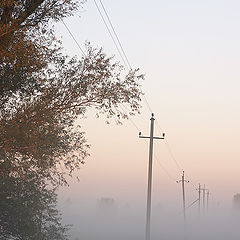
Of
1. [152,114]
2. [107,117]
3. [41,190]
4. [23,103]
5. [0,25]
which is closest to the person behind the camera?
[0,25]

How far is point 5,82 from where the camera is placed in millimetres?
20672

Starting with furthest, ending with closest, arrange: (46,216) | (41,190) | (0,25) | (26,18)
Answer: (46,216), (41,190), (26,18), (0,25)

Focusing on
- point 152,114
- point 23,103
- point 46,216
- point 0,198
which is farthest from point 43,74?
point 152,114

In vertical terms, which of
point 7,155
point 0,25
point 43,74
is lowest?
point 7,155

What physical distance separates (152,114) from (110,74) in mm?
22143

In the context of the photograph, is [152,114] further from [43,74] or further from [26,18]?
[26,18]

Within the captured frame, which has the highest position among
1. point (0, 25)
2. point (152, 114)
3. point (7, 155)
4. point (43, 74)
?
point (152, 114)

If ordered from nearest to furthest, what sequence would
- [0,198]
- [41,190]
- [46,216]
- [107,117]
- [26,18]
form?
[26,18], [107,117], [0,198], [41,190], [46,216]

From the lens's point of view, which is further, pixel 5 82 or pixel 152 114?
pixel 152 114

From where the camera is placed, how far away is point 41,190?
27.5 meters

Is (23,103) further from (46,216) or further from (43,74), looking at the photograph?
(46,216)

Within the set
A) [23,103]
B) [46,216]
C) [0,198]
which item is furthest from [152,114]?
[23,103]

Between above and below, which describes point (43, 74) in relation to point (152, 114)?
below

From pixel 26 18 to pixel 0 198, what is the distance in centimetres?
996
